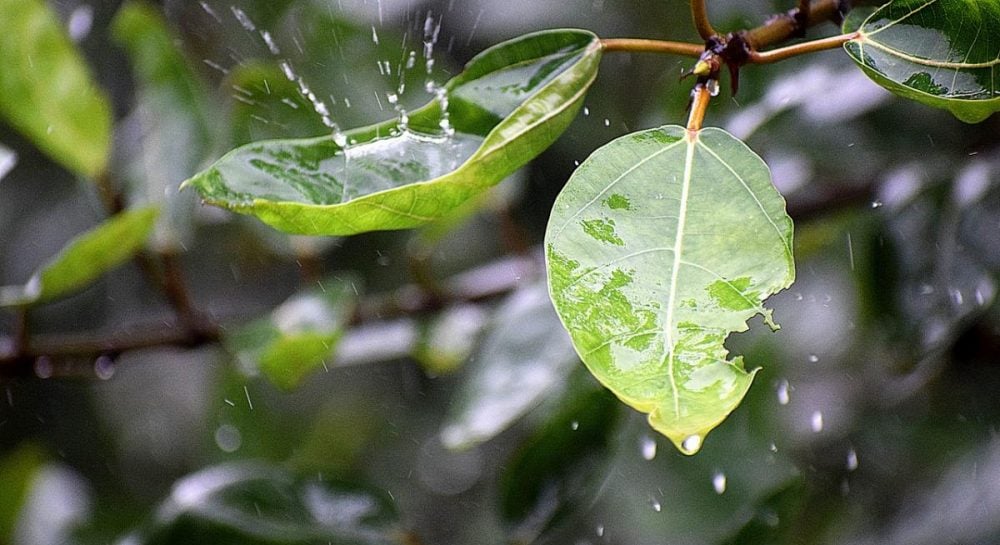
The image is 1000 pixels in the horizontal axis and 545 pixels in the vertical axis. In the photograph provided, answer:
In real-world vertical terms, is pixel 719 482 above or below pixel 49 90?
below

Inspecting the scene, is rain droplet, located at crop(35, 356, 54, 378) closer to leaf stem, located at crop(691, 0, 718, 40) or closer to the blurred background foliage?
the blurred background foliage

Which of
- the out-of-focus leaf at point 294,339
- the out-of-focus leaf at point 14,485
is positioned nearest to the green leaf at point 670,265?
the out-of-focus leaf at point 294,339

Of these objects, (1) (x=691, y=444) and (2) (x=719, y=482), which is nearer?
(1) (x=691, y=444)

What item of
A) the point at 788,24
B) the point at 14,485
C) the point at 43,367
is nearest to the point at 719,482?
the point at 788,24

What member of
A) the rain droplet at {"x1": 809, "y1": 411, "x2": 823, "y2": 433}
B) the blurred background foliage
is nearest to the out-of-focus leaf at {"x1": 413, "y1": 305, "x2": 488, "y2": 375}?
the blurred background foliage

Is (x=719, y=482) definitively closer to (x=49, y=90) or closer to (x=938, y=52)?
(x=938, y=52)

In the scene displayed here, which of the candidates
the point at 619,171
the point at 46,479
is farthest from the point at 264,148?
the point at 46,479

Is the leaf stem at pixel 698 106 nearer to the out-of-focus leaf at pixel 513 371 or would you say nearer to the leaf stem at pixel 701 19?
the leaf stem at pixel 701 19
